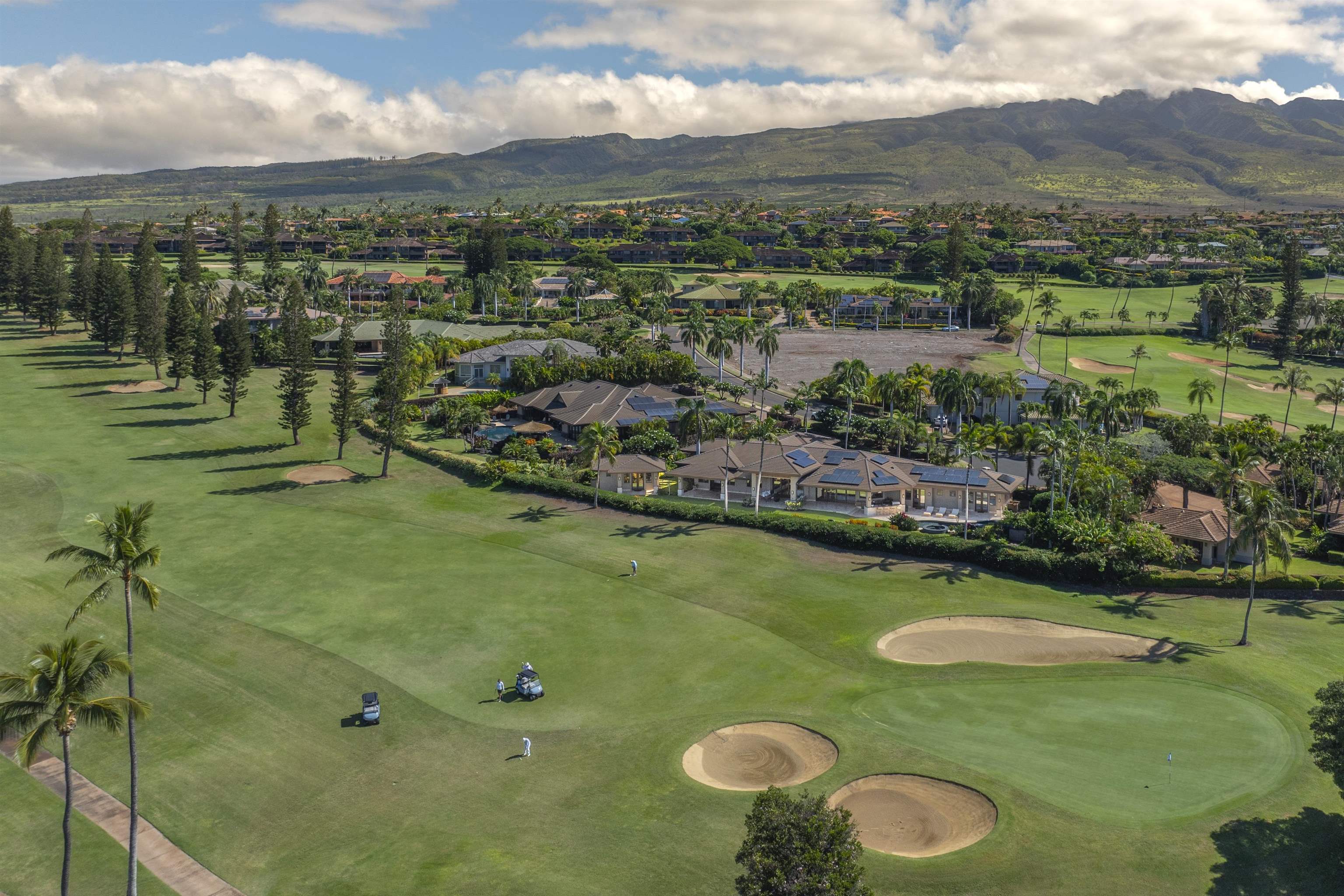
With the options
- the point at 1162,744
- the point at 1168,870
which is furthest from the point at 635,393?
the point at 1168,870

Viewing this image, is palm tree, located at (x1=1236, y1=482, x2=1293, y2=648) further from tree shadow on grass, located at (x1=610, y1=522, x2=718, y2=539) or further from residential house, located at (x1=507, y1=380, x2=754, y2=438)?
residential house, located at (x1=507, y1=380, x2=754, y2=438)

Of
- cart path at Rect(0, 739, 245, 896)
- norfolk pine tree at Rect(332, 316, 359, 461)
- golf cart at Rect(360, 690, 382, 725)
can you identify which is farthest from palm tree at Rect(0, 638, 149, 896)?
norfolk pine tree at Rect(332, 316, 359, 461)

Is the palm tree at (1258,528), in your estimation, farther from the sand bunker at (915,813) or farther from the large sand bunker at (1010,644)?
the sand bunker at (915,813)

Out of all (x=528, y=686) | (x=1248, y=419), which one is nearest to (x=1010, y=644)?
(x=528, y=686)

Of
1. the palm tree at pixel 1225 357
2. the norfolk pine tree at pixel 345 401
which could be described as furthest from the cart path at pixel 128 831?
the palm tree at pixel 1225 357

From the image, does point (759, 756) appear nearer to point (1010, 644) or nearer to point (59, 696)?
point (1010, 644)

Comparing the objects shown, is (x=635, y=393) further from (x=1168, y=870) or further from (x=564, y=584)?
(x=1168, y=870)
